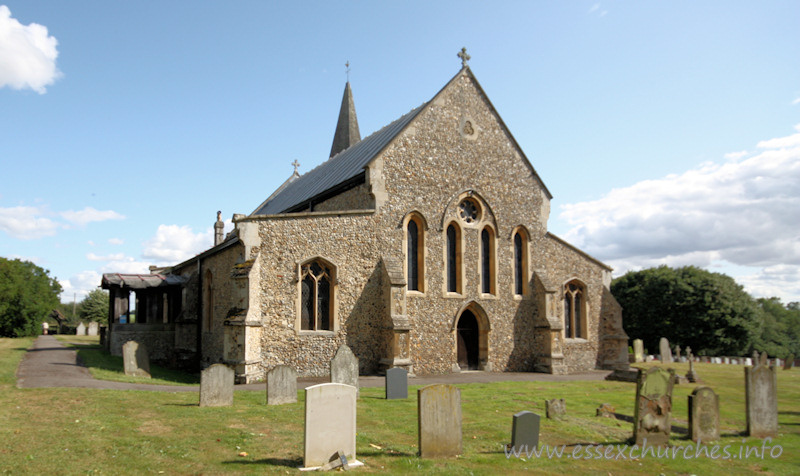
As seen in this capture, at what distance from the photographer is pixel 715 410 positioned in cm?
960

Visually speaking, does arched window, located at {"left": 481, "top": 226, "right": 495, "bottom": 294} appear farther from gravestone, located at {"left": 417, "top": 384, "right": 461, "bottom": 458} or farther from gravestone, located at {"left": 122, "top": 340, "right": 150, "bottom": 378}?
gravestone, located at {"left": 417, "top": 384, "right": 461, "bottom": 458}

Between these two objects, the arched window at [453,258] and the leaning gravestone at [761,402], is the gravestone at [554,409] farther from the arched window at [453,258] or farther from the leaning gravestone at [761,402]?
the arched window at [453,258]

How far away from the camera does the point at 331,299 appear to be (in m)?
17.8

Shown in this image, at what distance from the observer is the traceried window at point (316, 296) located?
56.9 ft

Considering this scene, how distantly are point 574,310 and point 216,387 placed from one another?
1628 cm

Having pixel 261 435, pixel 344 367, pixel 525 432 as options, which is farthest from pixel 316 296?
pixel 525 432

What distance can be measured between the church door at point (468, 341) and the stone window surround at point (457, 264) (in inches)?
41.0

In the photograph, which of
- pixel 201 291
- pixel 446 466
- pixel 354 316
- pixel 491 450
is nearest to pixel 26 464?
pixel 446 466

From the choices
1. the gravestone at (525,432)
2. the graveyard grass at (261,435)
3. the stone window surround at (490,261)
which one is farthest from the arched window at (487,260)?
the gravestone at (525,432)

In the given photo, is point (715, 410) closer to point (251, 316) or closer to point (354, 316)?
point (354, 316)

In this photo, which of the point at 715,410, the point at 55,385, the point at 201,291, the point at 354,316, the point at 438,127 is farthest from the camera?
the point at 201,291

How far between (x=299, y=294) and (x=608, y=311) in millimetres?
13998

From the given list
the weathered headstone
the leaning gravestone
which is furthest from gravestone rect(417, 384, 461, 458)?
the leaning gravestone

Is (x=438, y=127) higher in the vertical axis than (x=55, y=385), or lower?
higher
